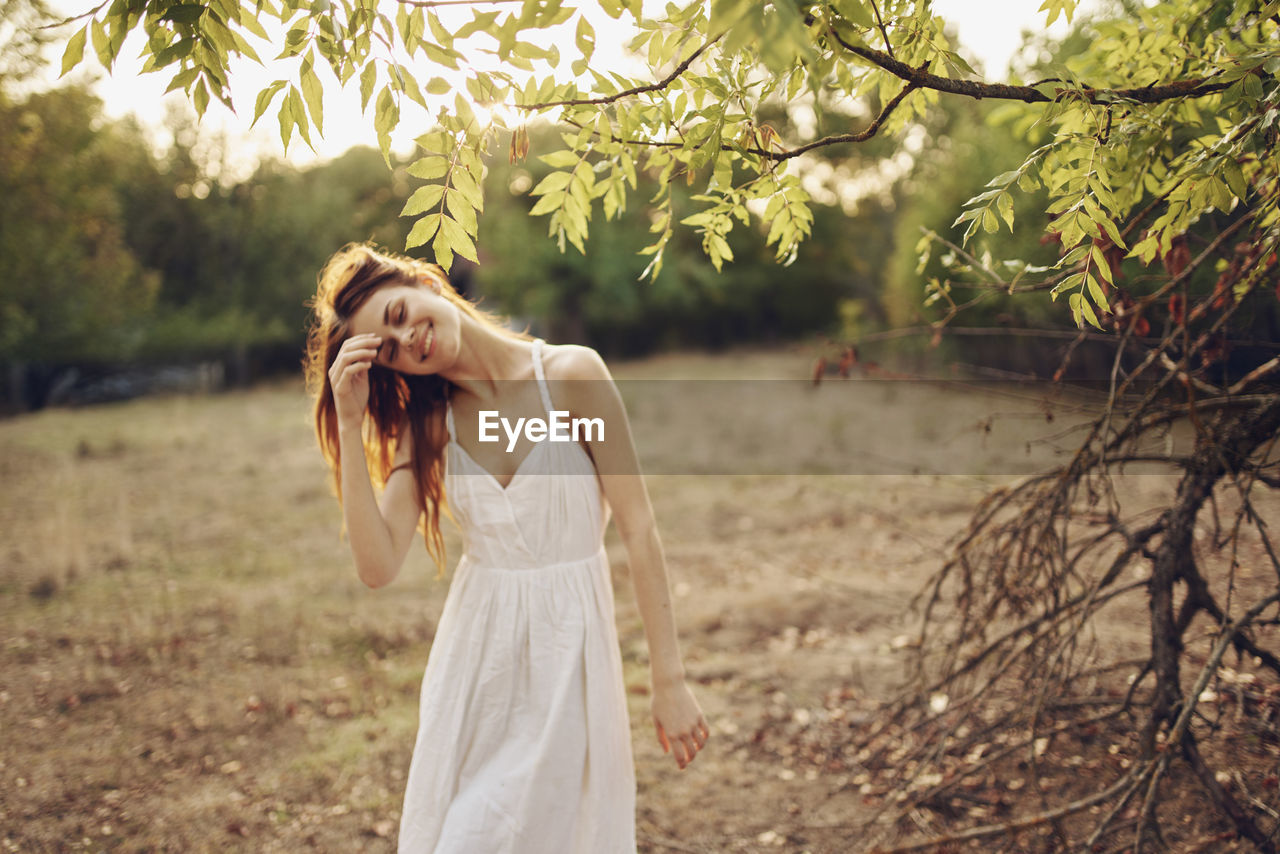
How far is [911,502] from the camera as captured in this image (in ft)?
24.1

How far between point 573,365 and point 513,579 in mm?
540

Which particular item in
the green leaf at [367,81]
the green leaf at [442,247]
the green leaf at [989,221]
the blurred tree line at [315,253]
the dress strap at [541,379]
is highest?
the blurred tree line at [315,253]

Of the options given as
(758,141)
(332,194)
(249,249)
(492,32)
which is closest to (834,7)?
(758,141)

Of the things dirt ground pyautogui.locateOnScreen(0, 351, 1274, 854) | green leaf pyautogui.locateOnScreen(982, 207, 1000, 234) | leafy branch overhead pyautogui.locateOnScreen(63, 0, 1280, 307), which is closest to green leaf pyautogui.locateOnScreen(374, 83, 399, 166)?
leafy branch overhead pyautogui.locateOnScreen(63, 0, 1280, 307)

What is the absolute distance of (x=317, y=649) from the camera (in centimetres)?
472

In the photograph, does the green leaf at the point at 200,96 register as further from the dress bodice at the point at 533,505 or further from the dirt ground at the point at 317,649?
the dirt ground at the point at 317,649

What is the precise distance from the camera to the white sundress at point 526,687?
70.1 inches

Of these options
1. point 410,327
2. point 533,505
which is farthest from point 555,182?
point 533,505

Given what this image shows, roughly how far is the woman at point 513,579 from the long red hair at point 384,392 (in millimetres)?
12

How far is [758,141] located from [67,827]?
10.9ft

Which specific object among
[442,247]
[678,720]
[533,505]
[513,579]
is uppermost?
[442,247]

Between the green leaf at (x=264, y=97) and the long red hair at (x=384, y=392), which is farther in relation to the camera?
the long red hair at (x=384, y=392)

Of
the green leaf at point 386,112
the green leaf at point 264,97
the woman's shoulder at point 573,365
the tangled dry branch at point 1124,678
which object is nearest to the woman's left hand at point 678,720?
the woman's shoulder at point 573,365

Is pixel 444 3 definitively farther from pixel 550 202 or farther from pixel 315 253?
pixel 315 253
